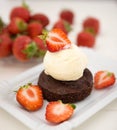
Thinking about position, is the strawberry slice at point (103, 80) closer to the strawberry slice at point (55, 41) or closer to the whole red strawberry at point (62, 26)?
the strawberry slice at point (55, 41)

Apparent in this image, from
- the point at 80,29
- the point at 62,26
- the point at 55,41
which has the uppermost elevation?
the point at 55,41

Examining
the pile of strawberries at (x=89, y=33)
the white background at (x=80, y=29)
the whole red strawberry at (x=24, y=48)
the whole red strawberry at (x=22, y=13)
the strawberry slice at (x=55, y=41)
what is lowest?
the white background at (x=80, y=29)

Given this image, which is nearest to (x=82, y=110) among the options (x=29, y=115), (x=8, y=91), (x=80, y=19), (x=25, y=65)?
(x=29, y=115)

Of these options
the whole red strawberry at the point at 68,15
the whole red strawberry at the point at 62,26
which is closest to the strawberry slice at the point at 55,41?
the whole red strawberry at the point at 62,26

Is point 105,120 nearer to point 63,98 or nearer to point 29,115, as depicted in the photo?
point 63,98

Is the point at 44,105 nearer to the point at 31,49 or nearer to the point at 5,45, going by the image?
the point at 31,49

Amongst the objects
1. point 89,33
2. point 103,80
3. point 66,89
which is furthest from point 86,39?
point 66,89

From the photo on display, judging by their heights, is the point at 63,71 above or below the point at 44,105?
above

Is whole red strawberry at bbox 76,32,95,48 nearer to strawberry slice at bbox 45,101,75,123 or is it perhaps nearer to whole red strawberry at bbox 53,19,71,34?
whole red strawberry at bbox 53,19,71,34
